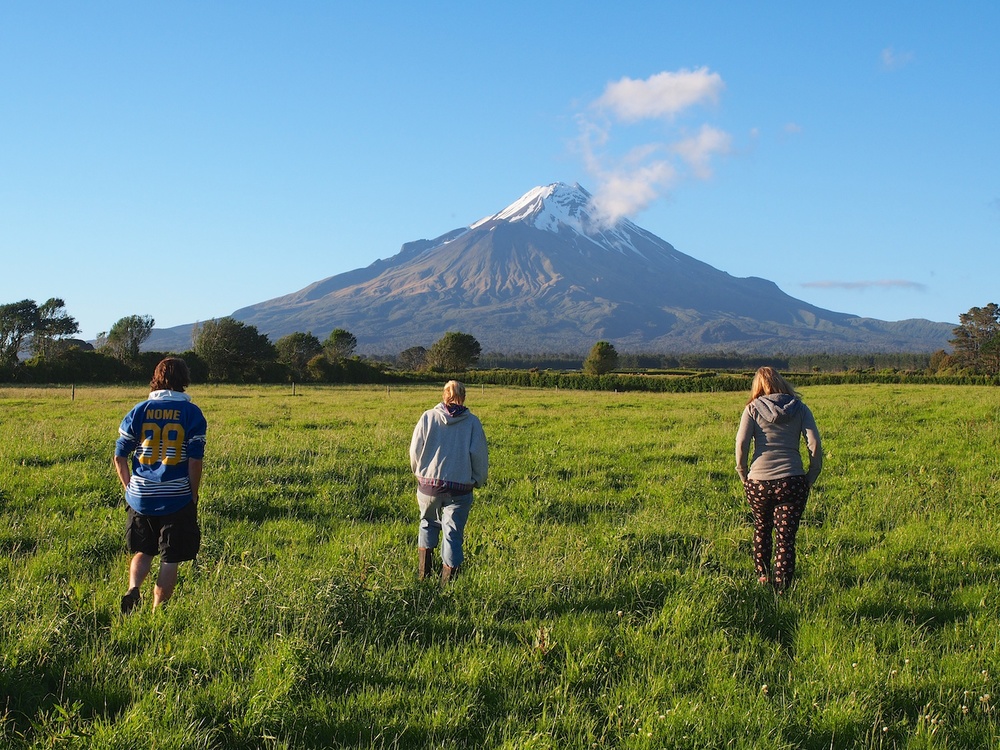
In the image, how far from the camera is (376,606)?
5121mm

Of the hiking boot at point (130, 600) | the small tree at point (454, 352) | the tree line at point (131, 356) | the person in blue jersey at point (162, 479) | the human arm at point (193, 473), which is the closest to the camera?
the hiking boot at point (130, 600)

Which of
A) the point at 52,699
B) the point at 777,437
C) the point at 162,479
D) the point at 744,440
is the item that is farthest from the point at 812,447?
the point at 52,699

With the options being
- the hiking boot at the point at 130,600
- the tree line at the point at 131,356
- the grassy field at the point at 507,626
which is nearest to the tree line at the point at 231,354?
the tree line at the point at 131,356

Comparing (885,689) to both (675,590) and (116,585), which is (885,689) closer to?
(675,590)

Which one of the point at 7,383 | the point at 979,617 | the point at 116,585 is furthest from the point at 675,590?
the point at 7,383

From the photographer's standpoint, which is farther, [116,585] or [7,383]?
[7,383]

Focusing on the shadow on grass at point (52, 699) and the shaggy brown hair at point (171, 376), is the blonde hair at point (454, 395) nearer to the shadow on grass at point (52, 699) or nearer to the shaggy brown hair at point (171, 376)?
the shaggy brown hair at point (171, 376)

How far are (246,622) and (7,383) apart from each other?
2270 inches

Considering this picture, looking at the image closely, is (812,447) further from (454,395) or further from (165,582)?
(165,582)

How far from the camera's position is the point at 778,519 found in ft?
20.3

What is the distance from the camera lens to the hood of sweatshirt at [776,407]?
6.22 m

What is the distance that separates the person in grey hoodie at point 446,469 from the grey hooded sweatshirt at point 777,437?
92.0 inches

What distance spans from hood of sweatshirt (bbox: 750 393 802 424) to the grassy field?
1.39m

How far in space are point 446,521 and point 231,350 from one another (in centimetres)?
6731
